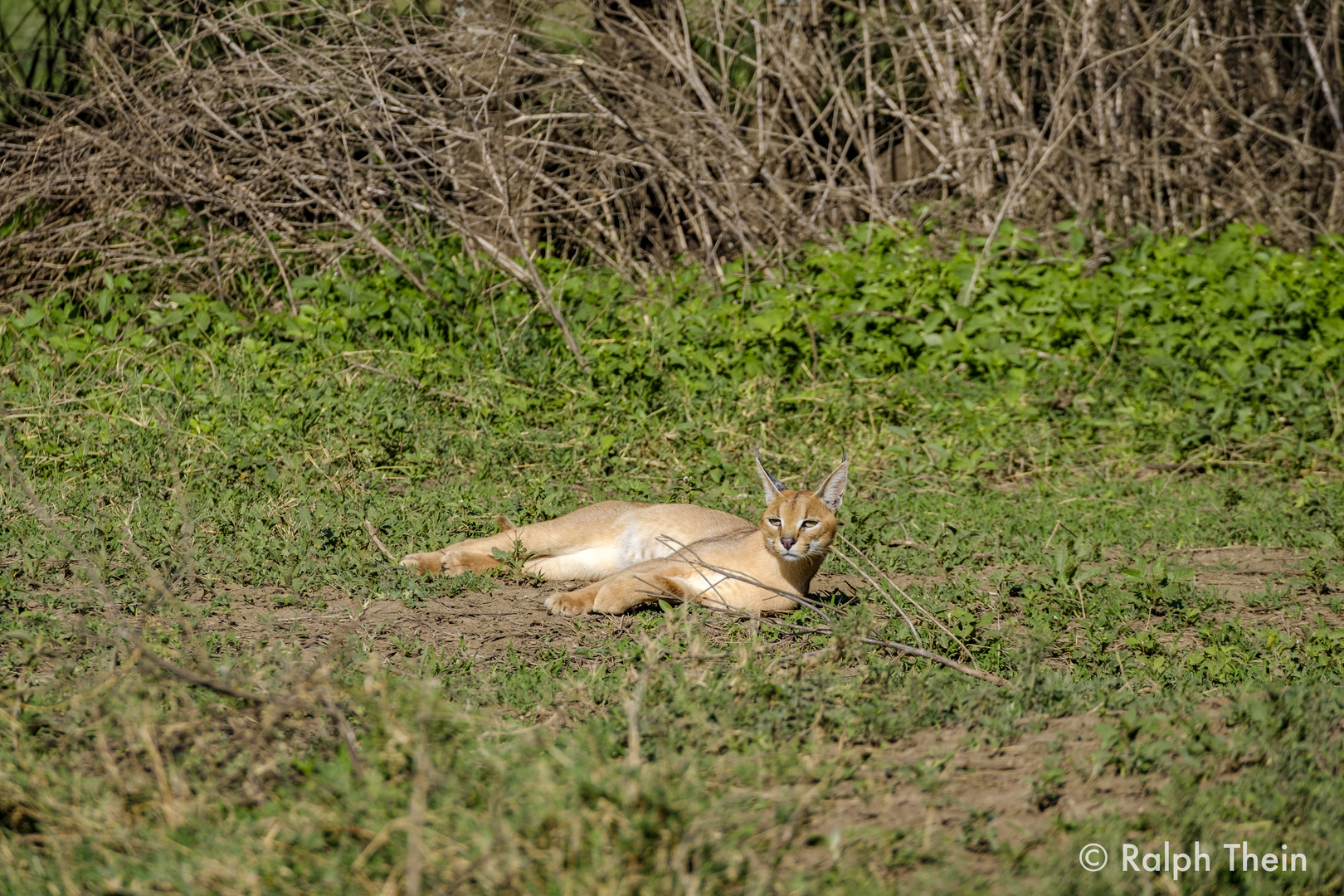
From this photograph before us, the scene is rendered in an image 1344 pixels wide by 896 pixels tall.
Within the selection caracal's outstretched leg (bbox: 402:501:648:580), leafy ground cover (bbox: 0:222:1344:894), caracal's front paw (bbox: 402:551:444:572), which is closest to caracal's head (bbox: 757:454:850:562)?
leafy ground cover (bbox: 0:222:1344:894)

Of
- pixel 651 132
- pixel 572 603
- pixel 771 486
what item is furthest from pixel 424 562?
pixel 651 132

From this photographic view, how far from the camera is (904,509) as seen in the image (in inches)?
281

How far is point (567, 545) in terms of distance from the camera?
6062mm

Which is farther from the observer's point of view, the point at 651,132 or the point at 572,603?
the point at 651,132

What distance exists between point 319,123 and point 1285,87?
9.22 meters

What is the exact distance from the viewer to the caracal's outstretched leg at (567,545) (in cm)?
596

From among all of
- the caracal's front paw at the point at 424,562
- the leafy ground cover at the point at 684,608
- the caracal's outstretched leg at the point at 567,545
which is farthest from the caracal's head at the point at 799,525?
the caracal's front paw at the point at 424,562

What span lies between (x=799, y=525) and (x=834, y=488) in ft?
1.43

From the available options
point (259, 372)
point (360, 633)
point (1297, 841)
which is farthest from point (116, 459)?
point (1297, 841)

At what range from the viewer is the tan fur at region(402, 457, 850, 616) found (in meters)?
5.37

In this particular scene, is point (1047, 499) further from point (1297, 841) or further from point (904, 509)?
point (1297, 841)

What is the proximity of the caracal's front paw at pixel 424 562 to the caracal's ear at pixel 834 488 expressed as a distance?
187cm

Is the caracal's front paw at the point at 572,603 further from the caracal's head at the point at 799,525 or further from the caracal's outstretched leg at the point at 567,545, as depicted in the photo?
the caracal's head at the point at 799,525

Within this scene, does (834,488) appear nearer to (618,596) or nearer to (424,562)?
(618,596)
